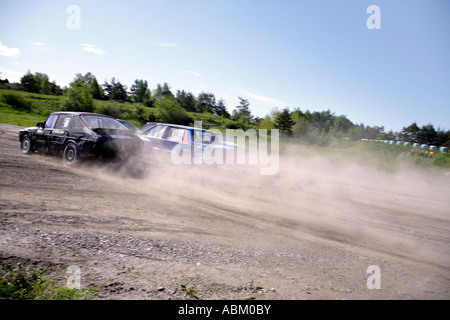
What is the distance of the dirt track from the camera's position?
2.76 m

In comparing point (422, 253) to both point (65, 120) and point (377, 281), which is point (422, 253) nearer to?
point (377, 281)

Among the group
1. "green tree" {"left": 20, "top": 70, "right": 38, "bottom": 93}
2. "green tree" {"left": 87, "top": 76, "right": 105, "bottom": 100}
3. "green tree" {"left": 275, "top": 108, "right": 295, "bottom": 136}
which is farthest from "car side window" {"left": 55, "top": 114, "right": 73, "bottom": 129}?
"green tree" {"left": 20, "top": 70, "right": 38, "bottom": 93}

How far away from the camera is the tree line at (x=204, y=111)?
4836 cm

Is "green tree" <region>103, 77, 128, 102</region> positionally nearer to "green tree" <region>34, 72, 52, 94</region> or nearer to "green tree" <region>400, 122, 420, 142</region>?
"green tree" <region>34, 72, 52, 94</region>

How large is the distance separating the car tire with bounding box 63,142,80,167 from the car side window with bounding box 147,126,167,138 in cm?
309

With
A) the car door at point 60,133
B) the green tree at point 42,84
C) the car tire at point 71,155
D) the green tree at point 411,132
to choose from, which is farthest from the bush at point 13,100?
the green tree at point 411,132

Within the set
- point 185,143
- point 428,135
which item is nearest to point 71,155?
point 185,143

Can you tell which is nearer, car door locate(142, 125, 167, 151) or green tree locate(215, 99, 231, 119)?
car door locate(142, 125, 167, 151)

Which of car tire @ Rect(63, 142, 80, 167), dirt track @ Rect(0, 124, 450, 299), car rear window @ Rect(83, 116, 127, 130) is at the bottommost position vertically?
dirt track @ Rect(0, 124, 450, 299)

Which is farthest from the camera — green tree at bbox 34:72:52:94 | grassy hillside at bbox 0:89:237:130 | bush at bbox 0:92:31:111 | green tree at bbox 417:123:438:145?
green tree at bbox 34:72:52:94

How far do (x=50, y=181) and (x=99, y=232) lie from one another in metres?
3.14

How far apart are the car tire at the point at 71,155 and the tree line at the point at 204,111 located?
40360 millimetres

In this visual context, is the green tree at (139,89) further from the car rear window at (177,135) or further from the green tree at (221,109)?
the car rear window at (177,135)
